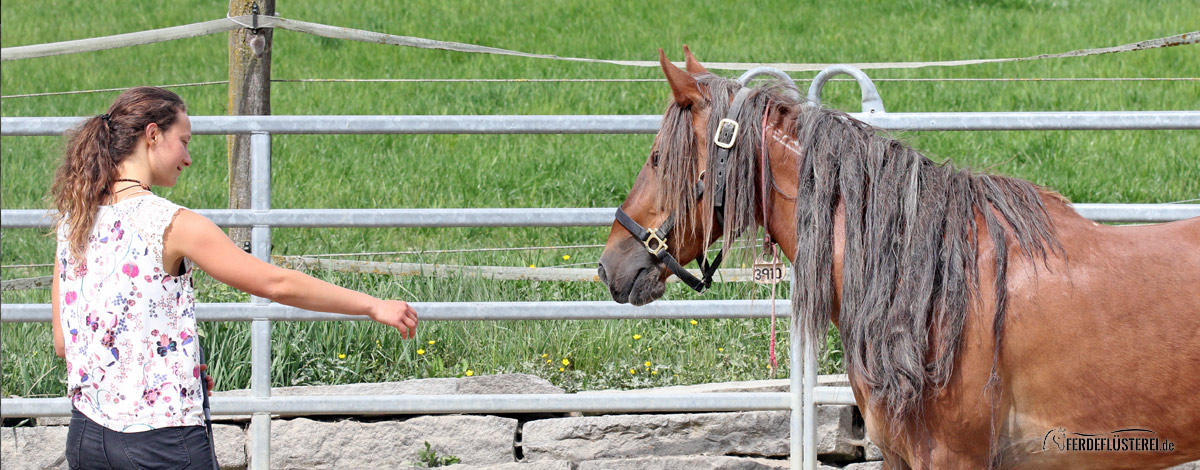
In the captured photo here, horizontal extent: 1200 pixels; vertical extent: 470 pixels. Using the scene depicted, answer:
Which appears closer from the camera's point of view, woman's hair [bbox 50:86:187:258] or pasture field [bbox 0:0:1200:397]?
woman's hair [bbox 50:86:187:258]

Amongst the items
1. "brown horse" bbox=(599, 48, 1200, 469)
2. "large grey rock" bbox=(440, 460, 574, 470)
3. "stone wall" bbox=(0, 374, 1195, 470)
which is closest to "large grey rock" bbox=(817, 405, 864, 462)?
"stone wall" bbox=(0, 374, 1195, 470)

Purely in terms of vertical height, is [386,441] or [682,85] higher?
[682,85]

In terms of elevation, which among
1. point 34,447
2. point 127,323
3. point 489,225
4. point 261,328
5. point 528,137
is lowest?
point 34,447

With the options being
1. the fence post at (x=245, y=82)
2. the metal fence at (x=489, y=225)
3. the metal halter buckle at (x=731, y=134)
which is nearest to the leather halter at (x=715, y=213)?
the metal halter buckle at (x=731, y=134)

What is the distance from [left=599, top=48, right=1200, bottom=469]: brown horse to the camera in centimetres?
231

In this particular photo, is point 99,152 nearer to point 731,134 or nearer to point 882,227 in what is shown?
point 731,134

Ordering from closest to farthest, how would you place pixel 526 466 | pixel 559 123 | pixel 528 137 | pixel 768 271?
pixel 768 271, pixel 559 123, pixel 526 466, pixel 528 137

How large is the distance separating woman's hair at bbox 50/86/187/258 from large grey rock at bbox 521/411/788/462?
203cm

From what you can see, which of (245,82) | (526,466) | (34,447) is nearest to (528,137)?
(245,82)

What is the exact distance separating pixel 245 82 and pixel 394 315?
Answer: 3.38 metres

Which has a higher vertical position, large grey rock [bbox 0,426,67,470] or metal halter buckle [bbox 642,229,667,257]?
metal halter buckle [bbox 642,229,667,257]

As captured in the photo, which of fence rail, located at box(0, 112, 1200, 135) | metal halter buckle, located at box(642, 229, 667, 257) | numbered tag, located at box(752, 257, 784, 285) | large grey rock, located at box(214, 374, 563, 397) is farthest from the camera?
large grey rock, located at box(214, 374, 563, 397)

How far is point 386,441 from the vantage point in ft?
12.5

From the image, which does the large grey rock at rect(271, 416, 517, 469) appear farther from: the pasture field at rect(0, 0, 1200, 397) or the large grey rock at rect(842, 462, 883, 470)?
the large grey rock at rect(842, 462, 883, 470)
